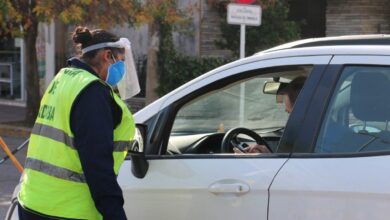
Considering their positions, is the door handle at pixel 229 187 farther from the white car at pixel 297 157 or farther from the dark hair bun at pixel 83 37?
the dark hair bun at pixel 83 37

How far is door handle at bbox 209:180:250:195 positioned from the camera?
9.56ft

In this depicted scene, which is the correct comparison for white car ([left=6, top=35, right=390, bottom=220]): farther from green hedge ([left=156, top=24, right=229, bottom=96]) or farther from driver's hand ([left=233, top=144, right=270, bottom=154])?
green hedge ([left=156, top=24, right=229, bottom=96])

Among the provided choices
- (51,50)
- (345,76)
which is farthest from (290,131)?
(51,50)

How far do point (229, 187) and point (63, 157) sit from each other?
78 centimetres

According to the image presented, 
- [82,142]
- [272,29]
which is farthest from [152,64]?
[82,142]

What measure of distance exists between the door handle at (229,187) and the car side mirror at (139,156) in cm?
40

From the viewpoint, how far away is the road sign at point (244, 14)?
916 cm

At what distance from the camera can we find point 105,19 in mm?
12086

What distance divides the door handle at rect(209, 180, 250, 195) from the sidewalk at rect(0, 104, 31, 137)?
34.6 ft

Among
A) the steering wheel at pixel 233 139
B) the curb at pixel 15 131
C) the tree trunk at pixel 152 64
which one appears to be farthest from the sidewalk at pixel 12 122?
the steering wheel at pixel 233 139

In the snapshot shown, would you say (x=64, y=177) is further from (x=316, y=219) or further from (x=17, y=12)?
(x=17, y=12)

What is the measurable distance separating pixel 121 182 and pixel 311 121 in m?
1.08

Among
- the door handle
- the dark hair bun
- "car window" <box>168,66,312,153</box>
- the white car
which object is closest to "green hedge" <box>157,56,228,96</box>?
"car window" <box>168,66,312,153</box>

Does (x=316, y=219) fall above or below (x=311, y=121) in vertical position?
below
